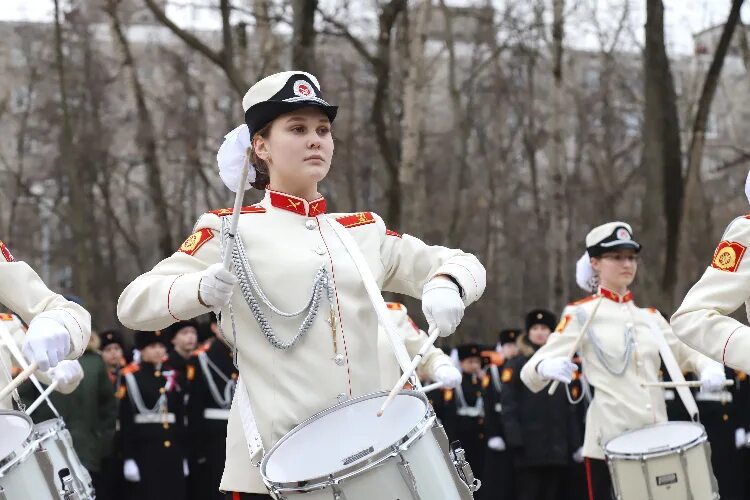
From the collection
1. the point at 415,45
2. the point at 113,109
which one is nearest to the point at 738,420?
the point at 415,45

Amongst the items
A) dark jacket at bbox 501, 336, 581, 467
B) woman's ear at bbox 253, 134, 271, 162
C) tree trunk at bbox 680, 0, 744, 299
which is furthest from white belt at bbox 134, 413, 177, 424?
woman's ear at bbox 253, 134, 271, 162

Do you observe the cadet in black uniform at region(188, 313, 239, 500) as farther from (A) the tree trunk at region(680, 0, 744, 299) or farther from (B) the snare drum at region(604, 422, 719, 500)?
(A) the tree trunk at region(680, 0, 744, 299)

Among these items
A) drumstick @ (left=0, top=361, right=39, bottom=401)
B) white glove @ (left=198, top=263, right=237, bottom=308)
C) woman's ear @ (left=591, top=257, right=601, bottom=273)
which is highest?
white glove @ (left=198, top=263, right=237, bottom=308)

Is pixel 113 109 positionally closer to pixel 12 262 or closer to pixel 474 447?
pixel 474 447

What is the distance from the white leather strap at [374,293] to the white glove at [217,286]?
1.64ft

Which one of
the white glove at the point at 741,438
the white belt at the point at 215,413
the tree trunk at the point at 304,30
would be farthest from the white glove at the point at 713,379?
the tree trunk at the point at 304,30

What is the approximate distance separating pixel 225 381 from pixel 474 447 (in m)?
4.05

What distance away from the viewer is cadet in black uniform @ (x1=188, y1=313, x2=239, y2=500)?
12922 millimetres

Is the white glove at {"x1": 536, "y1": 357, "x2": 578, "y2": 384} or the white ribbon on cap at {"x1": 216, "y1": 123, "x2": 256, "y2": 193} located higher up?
the white ribbon on cap at {"x1": 216, "y1": 123, "x2": 256, "y2": 193}

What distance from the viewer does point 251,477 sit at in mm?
4734

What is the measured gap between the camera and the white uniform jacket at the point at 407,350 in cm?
858

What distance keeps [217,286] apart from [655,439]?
15.5 ft

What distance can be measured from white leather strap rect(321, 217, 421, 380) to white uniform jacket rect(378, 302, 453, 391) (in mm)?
2206

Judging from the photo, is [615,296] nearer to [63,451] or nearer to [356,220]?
[63,451]
